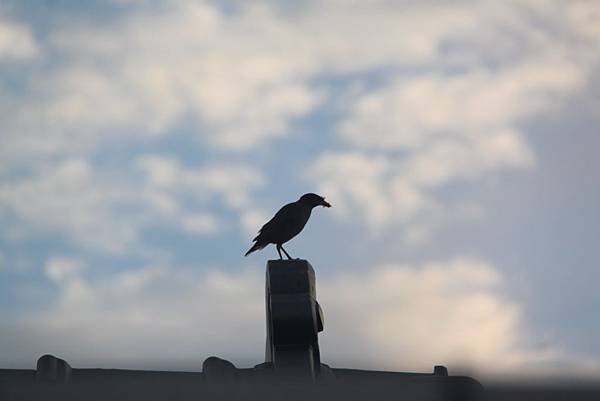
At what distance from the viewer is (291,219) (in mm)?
18797

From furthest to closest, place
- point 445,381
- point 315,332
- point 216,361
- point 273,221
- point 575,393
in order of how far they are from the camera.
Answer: point 273,221 → point 315,332 → point 216,361 → point 445,381 → point 575,393

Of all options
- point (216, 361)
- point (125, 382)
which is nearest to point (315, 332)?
point (216, 361)

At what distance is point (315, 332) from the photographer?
16.5 metres

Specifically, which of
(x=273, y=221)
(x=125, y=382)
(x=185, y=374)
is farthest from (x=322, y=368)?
(x=125, y=382)

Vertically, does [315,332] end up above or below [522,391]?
above

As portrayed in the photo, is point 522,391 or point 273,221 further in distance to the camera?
point 273,221

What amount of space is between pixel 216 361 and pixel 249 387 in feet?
7.07

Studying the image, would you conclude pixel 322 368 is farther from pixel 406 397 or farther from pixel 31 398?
pixel 31 398

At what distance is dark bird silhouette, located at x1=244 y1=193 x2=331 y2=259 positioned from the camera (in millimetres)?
18794

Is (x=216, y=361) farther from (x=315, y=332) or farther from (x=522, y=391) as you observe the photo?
(x=522, y=391)

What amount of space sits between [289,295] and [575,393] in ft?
19.5

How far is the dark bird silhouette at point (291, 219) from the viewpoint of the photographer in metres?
18.8

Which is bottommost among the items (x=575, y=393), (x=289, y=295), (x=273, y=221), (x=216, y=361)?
(x=575, y=393)

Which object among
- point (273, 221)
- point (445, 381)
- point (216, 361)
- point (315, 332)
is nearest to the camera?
point (445, 381)
